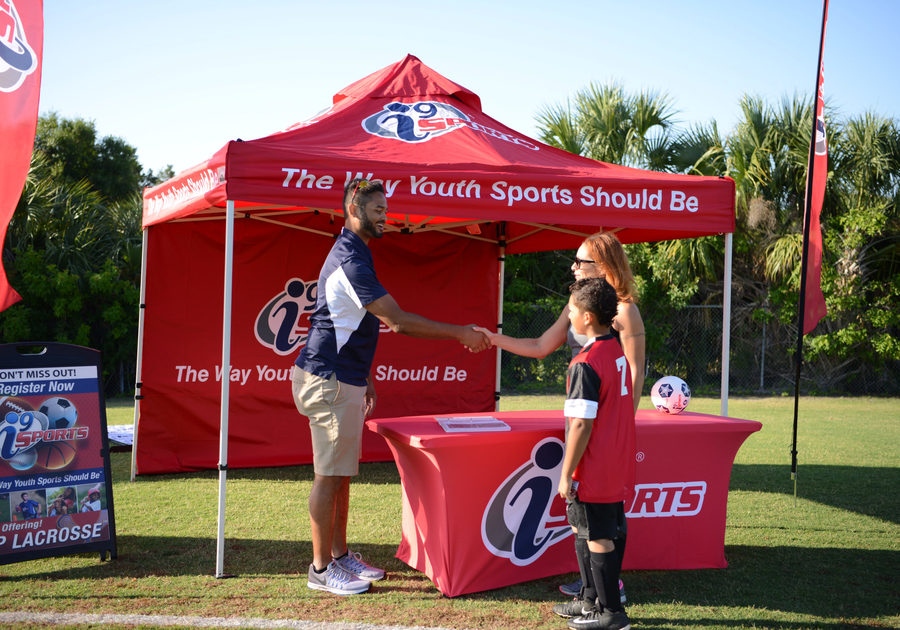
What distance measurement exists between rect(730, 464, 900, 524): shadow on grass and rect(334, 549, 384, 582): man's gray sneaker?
3917 mm

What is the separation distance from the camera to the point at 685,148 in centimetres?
1586

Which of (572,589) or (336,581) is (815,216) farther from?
(336,581)

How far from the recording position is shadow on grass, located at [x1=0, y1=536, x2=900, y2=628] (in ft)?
12.6

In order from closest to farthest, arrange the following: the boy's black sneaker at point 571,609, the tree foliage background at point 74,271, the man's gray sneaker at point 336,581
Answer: the boy's black sneaker at point 571,609 → the man's gray sneaker at point 336,581 → the tree foliage background at point 74,271

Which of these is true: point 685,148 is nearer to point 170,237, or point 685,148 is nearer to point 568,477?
point 170,237

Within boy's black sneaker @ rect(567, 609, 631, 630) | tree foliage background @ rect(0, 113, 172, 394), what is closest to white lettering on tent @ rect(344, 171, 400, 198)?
boy's black sneaker @ rect(567, 609, 631, 630)

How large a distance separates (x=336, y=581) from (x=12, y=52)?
11.7 feet

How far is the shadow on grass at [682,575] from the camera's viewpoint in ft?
12.6

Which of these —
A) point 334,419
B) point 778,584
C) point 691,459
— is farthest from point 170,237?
point 778,584

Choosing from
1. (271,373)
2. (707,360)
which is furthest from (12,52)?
(707,360)

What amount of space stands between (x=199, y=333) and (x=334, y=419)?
358 centimetres

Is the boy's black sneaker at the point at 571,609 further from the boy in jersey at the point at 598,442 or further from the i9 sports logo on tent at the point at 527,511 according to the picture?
the i9 sports logo on tent at the point at 527,511

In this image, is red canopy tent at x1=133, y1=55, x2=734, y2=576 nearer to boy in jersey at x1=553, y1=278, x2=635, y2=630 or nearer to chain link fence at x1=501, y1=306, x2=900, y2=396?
boy in jersey at x1=553, y1=278, x2=635, y2=630

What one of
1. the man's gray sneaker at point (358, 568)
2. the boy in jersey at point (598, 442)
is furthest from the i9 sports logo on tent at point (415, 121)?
the man's gray sneaker at point (358, 568)
